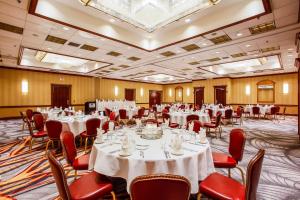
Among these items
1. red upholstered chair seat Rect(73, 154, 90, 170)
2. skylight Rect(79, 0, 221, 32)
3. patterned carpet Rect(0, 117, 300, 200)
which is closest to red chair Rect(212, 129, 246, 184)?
patterned carpet Rect(0, 117, 300, 200)

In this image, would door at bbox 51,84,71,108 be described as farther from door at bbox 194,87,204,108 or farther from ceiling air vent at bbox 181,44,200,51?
door at bbox 194,87,204,108

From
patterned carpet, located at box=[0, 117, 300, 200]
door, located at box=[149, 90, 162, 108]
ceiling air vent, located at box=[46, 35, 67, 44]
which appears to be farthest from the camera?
door, located at box=[149, 90, 162, 108]

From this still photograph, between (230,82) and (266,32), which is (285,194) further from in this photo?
(230,82)

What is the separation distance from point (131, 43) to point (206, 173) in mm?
5237

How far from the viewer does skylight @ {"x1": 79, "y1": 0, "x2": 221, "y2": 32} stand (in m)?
4.59

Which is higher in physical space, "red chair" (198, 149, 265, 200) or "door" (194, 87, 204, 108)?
"door" (194, 87, 204, 108)

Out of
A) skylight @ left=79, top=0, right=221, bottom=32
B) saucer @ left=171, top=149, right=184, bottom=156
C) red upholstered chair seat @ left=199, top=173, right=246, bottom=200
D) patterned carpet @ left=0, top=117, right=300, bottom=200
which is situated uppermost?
skylight @ left=79, top=0, right=221, bottom=32

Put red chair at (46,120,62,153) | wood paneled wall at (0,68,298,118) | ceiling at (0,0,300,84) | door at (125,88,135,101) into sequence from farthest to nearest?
door at (125,88,135,101), wood paneled wall at (0,68,298,118), ceiling at (0,0,300,84), red chair at (46,120,62,153)

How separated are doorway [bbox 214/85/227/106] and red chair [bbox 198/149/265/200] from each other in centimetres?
1445

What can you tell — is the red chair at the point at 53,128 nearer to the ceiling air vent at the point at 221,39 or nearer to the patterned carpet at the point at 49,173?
the patterned carpet at the point at 49,173

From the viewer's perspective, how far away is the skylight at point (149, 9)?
4.59m

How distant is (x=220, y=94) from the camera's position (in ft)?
51.1

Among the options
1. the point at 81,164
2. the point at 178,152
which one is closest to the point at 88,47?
the point at 81,164

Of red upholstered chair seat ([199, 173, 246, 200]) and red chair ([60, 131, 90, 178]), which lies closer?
red upholstered chair seat ([199, 173, 246, 200])
